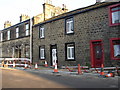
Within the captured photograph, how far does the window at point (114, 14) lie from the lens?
12.2m

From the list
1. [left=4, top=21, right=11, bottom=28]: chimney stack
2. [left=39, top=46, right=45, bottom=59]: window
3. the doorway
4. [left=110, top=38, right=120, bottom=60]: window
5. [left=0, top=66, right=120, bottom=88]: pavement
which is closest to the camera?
[left=0, top=66, right=120, bottom=88]: pavement

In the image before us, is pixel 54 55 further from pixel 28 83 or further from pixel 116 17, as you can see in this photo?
pixel 28 83

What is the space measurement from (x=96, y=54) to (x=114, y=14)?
3.96 metres

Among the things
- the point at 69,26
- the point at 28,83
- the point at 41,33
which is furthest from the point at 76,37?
the point at 28,83

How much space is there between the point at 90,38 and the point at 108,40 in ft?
6.14

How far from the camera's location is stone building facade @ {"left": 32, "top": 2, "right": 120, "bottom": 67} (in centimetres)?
1239

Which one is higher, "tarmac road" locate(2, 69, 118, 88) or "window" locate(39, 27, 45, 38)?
"window" locate(39, 27, 45, 38)

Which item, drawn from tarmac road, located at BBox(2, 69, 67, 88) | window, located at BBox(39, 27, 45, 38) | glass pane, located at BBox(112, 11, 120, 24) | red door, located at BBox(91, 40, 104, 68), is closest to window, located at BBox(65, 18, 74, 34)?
red door, located at BBox(91, 40, 104, 68)

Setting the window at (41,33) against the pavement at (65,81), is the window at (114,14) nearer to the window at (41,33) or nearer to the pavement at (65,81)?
the pavement at (65,81)

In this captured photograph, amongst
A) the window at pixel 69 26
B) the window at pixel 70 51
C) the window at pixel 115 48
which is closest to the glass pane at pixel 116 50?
the window at pixel 115 48

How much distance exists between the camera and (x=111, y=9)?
1266 cm

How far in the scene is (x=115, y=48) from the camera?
12.2m

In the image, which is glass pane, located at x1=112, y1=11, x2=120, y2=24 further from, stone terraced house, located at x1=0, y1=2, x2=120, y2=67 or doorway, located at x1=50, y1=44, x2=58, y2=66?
doorway, located at x1=50, y1=44, x2=58, y2=66

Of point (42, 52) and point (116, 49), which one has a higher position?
point (116, 49)
